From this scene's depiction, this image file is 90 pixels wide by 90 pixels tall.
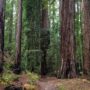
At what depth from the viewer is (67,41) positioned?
498 inches

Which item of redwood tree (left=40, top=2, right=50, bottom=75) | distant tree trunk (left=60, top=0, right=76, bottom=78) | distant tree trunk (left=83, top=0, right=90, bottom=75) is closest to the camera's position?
distant tree trunk (left=60, top=0, right=76, bottom=78)

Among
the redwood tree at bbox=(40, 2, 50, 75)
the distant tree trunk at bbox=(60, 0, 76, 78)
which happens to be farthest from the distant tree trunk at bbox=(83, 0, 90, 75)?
the redwood tree at bbox=(40, 2, 50, 75)

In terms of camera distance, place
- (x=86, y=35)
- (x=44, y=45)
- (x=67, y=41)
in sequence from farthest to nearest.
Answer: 1. (x=44, y=45)
2. (x=86, y=35)
3. (x=67, y=41)

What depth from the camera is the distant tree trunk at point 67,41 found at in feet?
40.7

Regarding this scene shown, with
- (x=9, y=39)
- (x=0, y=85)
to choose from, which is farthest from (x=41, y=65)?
(x=9, y=39)

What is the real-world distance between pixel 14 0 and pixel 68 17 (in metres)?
22.1

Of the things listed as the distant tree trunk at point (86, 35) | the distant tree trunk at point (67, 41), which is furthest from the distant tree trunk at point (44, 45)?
the distant tree trunk at point (86, 35)

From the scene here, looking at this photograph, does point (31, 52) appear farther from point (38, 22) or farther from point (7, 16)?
point (7, 16)

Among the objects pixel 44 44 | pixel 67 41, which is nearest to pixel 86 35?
pixel 67 41

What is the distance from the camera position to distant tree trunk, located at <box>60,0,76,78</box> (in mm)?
12391

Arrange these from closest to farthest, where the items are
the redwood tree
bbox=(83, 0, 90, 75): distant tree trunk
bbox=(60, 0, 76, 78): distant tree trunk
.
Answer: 1. bbox=(60, 0, 76, 78): distant tree trunk
2. bbox=(83, 0, 90, 75): distant tree trunk
3. the redwood tree

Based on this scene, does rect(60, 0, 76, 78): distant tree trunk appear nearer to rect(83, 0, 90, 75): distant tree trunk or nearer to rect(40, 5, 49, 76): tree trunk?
rect(83, 0, 90, 75): distant tree trunk

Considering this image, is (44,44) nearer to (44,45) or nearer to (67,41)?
(44,45)

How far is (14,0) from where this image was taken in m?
33.7
